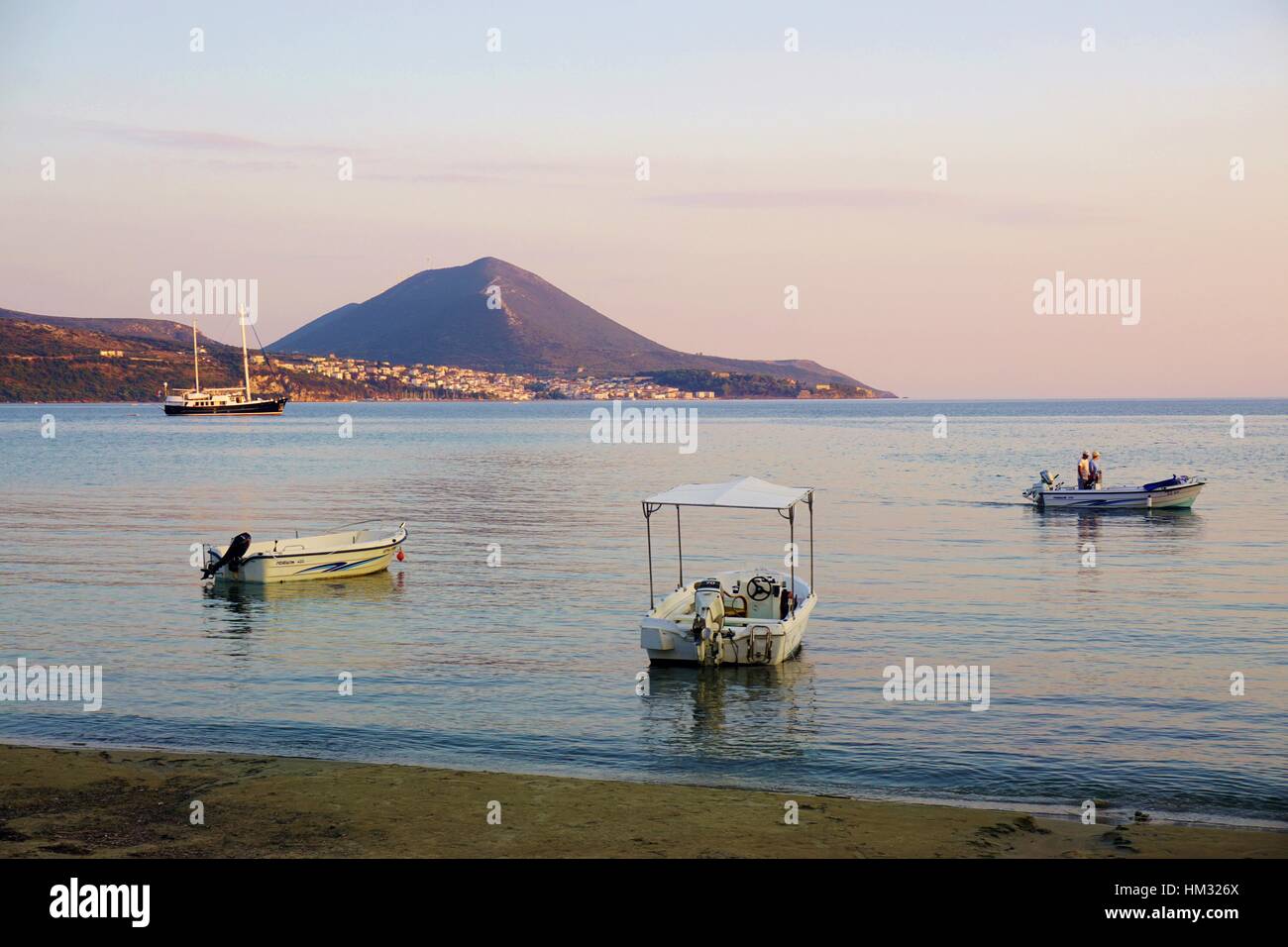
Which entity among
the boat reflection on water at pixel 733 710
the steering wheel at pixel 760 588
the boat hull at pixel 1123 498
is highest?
the boat hull at pixel 1123 498

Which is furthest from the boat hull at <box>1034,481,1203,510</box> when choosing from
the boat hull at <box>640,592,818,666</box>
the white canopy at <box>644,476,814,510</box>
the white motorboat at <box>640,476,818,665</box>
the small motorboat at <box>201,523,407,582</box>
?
the boat hull at <box>640,592,818,666</box>

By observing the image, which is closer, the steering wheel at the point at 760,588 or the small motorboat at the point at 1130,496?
the steering wheel at the point at 760,588

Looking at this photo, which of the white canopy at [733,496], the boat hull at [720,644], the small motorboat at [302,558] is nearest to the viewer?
the boat hull at [720,644]

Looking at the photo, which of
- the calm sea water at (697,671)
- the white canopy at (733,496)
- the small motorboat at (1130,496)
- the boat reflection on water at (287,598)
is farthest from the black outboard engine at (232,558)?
the small motorboat at (1130,496)

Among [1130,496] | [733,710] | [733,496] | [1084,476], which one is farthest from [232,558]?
[1130,496]

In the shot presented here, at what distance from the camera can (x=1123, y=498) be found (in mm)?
54906

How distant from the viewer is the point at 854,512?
54969 mm

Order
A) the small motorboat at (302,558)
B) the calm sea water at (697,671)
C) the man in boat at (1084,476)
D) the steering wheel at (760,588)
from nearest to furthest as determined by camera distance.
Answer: the calm sea water at (697,671) < the steering wheel at (760,588) < the small motorboat at (302,558) < the man in boat at (1084,476)

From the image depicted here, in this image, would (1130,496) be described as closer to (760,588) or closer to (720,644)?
(760,588)

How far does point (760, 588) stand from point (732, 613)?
1364mm

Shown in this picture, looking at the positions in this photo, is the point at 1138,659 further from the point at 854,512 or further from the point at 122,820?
the point at 854,512

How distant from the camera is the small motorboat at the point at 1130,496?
54.4 meters

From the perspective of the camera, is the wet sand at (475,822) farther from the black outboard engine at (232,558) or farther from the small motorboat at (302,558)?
the small motorboat at (302,558)
